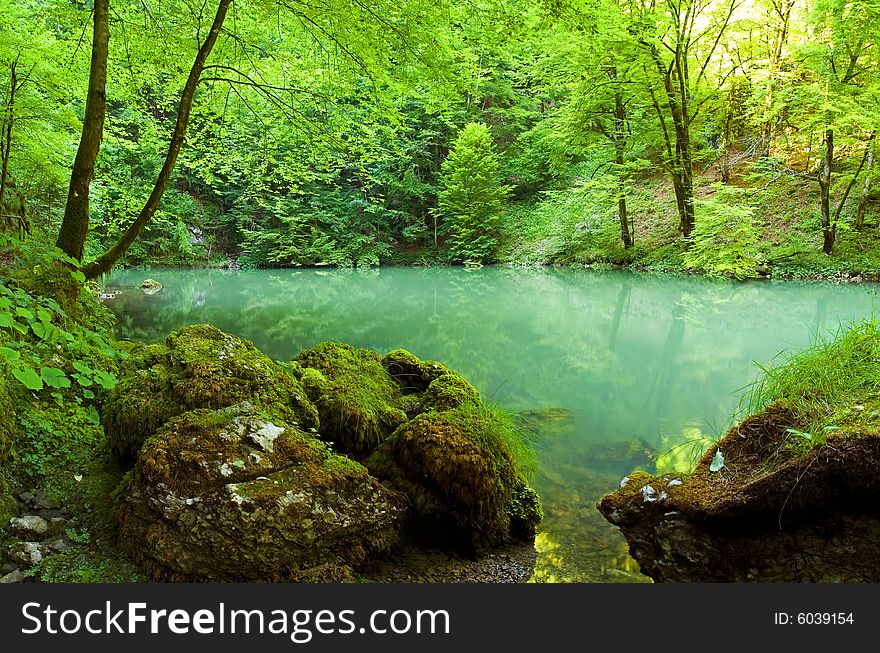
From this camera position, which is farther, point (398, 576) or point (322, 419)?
point (322, 419)

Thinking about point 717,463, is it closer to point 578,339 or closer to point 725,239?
point 578,339

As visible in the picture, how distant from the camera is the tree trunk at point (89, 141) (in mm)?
3723

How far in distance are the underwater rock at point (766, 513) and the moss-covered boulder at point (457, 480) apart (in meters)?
0.68

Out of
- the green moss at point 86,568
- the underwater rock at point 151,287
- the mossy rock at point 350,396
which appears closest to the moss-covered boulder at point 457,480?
the mossy rock at point 350,396

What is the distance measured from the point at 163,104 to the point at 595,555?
6.61 meters

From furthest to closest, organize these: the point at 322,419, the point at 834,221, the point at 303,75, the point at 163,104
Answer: the point at 834,221, the point at 163,104, the point at 303,75, the point at 322,419

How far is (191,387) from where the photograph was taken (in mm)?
2920

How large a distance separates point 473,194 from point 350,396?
79.2 ft

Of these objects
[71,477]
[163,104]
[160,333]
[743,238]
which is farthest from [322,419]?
[743,238]

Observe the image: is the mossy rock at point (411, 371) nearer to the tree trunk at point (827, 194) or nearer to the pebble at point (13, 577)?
the pebble at point (13, 577)

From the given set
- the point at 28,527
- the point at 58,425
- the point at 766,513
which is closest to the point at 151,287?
the point at 58,425

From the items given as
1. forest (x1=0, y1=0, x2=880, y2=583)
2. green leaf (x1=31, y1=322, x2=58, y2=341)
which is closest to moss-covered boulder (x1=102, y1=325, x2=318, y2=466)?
forest (x1=0, y1=0, x2=880, y2=583)

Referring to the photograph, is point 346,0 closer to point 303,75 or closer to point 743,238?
point 303,75

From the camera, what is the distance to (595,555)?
2.96 metres
